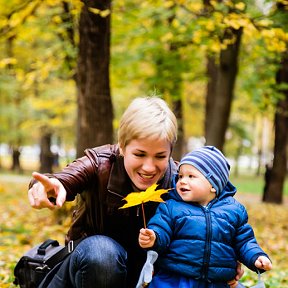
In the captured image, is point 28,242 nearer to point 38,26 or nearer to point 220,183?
point 220,183

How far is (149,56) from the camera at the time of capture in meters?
11.1

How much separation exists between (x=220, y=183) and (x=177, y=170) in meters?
0.30

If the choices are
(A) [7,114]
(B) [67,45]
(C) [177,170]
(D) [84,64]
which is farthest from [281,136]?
(A) [7,114]

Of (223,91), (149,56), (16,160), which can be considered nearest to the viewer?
(223,91)

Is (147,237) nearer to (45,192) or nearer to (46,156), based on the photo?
(45,192)

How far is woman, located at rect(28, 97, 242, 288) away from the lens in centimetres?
251

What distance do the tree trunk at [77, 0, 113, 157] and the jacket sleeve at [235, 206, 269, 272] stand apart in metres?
3.55

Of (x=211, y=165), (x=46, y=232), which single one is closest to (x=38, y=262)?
(x=211, y=165)

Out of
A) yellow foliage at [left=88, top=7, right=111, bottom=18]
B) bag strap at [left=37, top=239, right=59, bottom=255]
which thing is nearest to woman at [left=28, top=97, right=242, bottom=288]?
bag strap at [left=37, top=239, right=59, bottom=255]

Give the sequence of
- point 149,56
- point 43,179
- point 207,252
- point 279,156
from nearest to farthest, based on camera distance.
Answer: point 43,179, point 207,252, point 149,56, point 279,156

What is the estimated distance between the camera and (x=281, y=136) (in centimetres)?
1298

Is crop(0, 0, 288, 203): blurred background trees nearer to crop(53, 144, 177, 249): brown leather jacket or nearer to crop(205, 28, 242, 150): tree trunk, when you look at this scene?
crop(205, 28, 242, 150): tree trunk

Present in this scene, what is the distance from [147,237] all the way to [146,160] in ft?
1.44

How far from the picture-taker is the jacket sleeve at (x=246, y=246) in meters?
2.44
